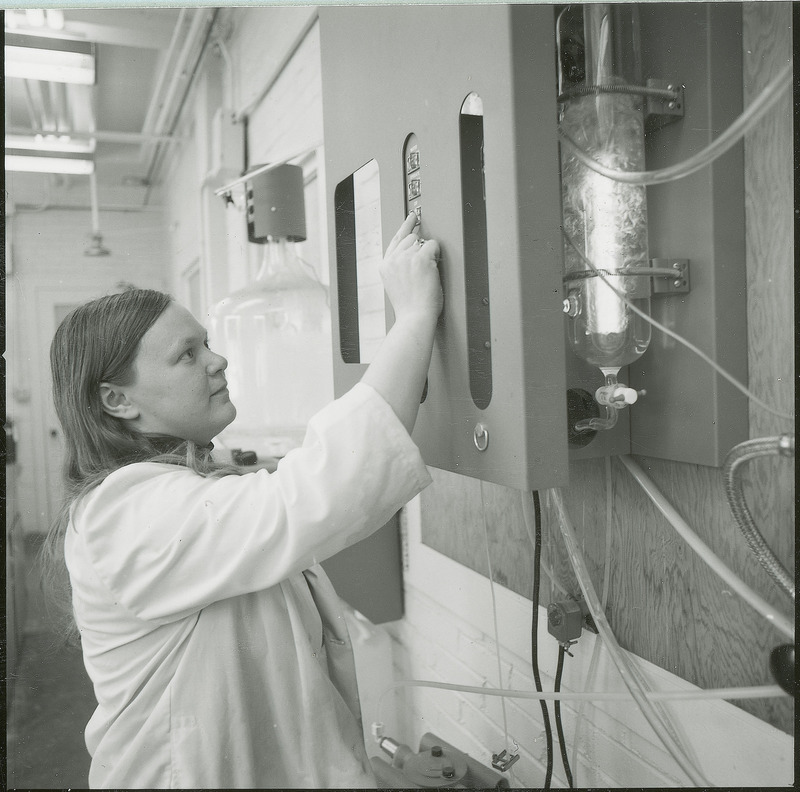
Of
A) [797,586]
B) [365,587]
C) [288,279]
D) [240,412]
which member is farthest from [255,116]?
[797,586]

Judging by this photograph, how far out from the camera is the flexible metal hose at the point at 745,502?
28.3 inches

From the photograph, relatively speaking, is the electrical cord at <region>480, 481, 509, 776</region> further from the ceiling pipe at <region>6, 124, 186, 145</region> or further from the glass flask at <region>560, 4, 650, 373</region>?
the ceiling pipe at <region>6, 124, 186, 145</region>

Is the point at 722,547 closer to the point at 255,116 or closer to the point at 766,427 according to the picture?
the point at 766,427

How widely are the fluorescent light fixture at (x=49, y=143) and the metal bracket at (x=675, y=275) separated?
2.72 ft

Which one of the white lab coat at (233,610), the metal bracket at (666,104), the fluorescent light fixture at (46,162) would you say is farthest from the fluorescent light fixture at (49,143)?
the metal bracket at (666,104)

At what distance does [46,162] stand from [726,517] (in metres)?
1.02

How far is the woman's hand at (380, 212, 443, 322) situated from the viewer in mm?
761

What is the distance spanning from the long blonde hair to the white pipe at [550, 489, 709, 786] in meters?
0.49

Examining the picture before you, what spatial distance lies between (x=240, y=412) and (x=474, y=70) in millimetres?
669

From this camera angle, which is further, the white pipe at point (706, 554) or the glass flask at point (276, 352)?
the glass flask at point (276, 352)

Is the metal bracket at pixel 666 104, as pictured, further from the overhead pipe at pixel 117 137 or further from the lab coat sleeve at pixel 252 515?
the overhead pipe at pixel 117 137

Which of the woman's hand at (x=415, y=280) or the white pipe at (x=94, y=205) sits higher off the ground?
the white pipe at (x=94, y=205)

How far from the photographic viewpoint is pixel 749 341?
0.77 m

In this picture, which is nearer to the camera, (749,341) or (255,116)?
(749,341)
